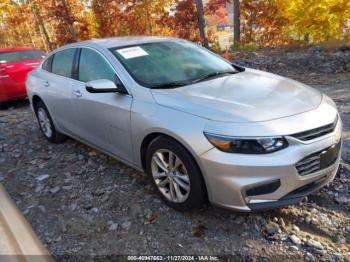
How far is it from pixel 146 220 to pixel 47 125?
2.81 meters

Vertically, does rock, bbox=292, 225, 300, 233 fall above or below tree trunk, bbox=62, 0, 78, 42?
below

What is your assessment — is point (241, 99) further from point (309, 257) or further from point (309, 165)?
point (309, 257)

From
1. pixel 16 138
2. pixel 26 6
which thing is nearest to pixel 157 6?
pixel 26 6

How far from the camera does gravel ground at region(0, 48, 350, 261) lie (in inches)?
109

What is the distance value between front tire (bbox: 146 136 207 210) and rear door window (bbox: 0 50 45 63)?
6.15 metres

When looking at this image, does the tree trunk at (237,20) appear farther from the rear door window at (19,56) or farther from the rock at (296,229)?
the rock at (296,229)

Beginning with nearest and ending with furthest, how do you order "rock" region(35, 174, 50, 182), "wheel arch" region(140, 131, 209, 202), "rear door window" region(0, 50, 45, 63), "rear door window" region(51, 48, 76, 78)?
"wheel arch" region(140, 131, 209, 202) < "rock" region(35, 174, 50, 182) < "rear door window" region(51, 48, 76, 78) < "rear door window" region(0, 50, 45, 63)

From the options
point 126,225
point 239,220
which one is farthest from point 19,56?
point 239,220

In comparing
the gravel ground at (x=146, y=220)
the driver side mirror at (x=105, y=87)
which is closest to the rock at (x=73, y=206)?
the gravel ground at (x=146, y=220)

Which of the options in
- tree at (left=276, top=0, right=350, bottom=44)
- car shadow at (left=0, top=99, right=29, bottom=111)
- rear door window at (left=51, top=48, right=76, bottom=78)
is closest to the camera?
rear door window at (left=51, top=48, right=76, bottom=78)

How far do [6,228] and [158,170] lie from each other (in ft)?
5.15

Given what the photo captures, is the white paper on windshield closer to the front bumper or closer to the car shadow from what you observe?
the front bumper

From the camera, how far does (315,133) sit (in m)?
2.73

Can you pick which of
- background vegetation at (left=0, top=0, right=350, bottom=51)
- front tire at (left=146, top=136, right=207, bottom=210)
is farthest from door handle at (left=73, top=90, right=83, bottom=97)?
background vegetation at (left=0, top=0, right=350, bottom=51)
